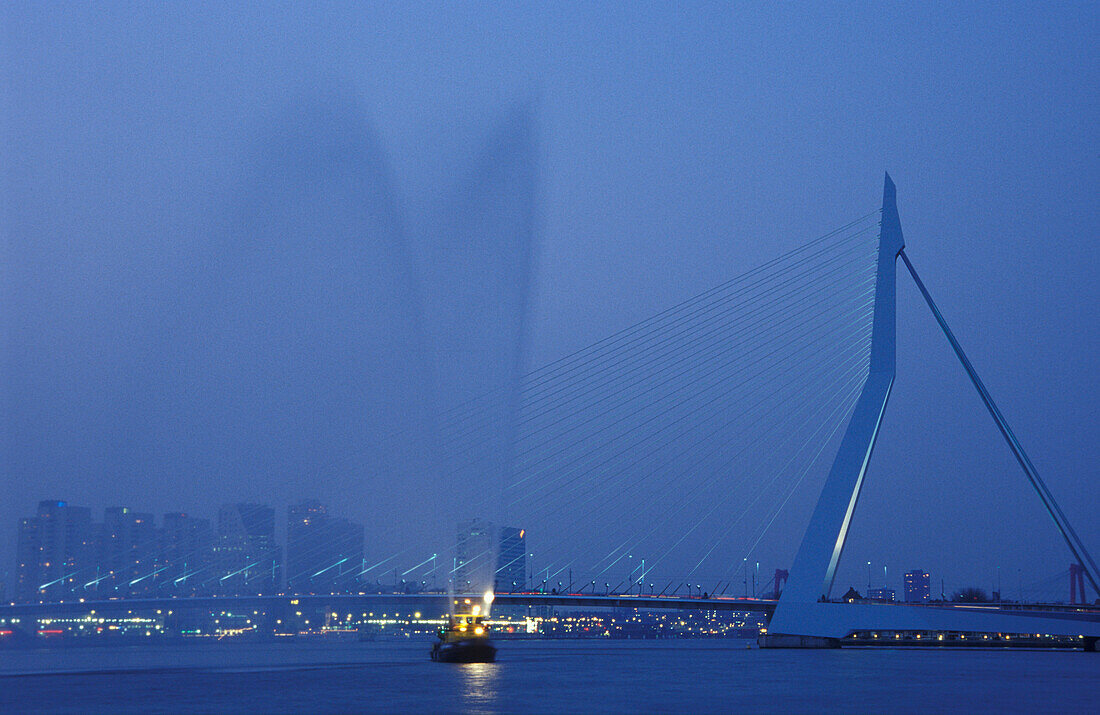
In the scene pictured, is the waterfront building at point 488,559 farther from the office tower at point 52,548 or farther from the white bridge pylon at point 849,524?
the office tower at point 52,548

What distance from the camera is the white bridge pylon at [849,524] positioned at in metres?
48.6

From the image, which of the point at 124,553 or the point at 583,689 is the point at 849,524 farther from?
the point at 124,553

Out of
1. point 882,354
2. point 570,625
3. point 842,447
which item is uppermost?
point 882,354

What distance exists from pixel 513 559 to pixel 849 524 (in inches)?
889

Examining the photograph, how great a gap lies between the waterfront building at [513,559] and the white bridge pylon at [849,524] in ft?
43.4

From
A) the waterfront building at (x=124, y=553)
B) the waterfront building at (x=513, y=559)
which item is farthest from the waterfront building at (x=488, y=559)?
the waterfront building at (x=124, y=553)

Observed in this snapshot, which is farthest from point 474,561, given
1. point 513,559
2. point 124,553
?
point 124,553

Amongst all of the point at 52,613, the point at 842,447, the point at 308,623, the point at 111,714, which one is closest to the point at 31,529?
the point at 308,623

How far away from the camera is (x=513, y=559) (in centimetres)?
6612

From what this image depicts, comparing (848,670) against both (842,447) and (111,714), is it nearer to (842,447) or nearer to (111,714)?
(842,447)

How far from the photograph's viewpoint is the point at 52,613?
80750 mm

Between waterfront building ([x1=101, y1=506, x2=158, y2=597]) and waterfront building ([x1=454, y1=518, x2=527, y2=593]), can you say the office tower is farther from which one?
waterfront building ([x1=454, y1=518, x2=527, y2=593])

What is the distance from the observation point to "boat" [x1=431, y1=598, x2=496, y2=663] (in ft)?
167

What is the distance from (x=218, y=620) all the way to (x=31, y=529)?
24332 mm
